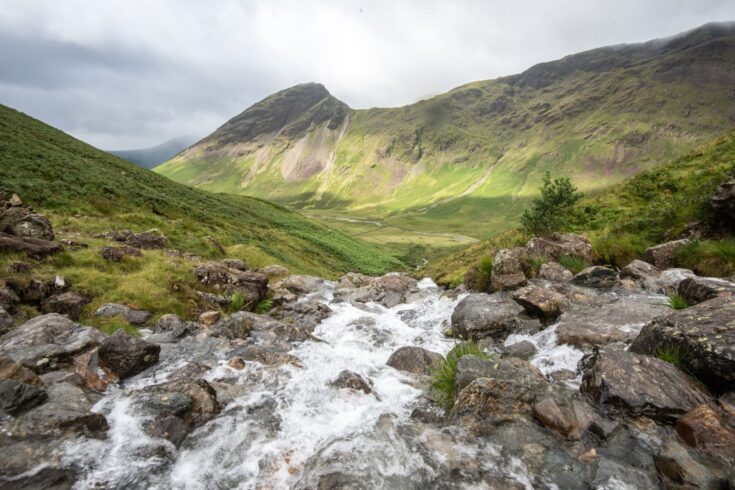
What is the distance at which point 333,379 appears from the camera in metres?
11.4

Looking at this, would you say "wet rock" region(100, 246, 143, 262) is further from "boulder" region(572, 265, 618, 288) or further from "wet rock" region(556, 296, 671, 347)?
"boulder" region(572, 265, 618, 288)

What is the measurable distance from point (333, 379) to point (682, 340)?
9.37 meters

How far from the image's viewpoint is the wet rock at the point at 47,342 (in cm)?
912

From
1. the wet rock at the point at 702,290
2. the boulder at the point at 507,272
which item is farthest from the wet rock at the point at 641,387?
the boulder at the point at 507,272

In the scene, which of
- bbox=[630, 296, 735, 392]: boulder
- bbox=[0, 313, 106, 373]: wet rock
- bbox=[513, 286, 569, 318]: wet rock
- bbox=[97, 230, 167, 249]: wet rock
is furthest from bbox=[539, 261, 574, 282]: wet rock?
bbox=[97, 230, 167, 249]: wet rock

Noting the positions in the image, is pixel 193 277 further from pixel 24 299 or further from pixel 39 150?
pixel 39 150

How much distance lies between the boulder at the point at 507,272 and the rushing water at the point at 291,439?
4720 millimetres

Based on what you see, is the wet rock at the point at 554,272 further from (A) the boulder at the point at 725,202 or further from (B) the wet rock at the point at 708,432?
(B) the wet rock at the point at 708,432

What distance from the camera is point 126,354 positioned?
1037 cm

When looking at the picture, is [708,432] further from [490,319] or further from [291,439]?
[490,319]

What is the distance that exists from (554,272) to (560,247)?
9.88ft

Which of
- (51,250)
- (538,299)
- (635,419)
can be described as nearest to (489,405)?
(635,419)

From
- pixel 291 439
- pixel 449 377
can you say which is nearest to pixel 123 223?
pixel 291 439

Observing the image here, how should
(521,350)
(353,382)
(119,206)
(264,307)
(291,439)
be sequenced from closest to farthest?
(291,439), (353,382), (521,350), (264,307), (119,206)
